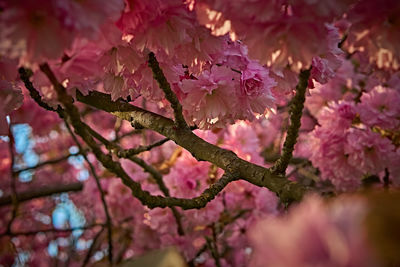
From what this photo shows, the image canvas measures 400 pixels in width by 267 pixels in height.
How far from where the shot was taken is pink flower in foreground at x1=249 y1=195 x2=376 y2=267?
471 mm

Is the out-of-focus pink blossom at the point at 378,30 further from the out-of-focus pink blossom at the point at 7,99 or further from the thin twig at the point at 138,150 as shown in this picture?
the out-of-focus pink blossom at the point at 7,99

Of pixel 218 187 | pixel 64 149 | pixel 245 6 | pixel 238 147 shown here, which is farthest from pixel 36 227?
pixel 245 6

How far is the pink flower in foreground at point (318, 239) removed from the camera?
471mm

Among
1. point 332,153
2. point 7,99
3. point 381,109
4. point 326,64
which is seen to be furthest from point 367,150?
point 7,99

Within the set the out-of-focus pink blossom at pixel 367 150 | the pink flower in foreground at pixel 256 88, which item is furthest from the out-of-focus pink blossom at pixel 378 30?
the out-of-focus pink blossom at pixel 367 150

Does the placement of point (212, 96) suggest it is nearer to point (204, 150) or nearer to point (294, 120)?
point (204, 150)

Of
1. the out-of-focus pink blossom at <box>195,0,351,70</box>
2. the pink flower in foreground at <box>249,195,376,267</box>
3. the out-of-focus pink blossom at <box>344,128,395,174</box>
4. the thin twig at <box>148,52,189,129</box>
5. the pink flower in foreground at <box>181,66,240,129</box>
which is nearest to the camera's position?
the pink flower in foreground at <box>249,195,376,267</box>

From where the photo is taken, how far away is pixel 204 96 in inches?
49.0

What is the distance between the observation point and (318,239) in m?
0.49

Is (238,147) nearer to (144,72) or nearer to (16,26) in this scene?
(144,72)

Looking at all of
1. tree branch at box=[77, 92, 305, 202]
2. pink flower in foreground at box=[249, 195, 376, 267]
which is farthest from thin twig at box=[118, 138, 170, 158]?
pink flower in foreground at box=[249, 195, 376, 267]

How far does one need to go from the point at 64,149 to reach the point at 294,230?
5455 mm

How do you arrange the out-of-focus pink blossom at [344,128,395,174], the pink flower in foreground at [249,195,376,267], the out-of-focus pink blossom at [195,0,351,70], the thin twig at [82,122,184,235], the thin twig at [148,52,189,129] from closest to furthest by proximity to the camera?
1. the pink flower in foreground at [249,195,376,267]
2. the out-of-focus pink blossom at [195,0,351,70]
3. the thin twig at [148,52,189,129]
4. the thin twig at [82,122,184,235]
5. the out-of-focus pink blossom at [344,128,395,174]

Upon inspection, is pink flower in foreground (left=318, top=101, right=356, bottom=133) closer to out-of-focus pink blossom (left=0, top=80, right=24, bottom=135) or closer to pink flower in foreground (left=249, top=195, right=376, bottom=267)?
out-of-focus pink blossom (left=0, top=80, right=24, bottom=135)
